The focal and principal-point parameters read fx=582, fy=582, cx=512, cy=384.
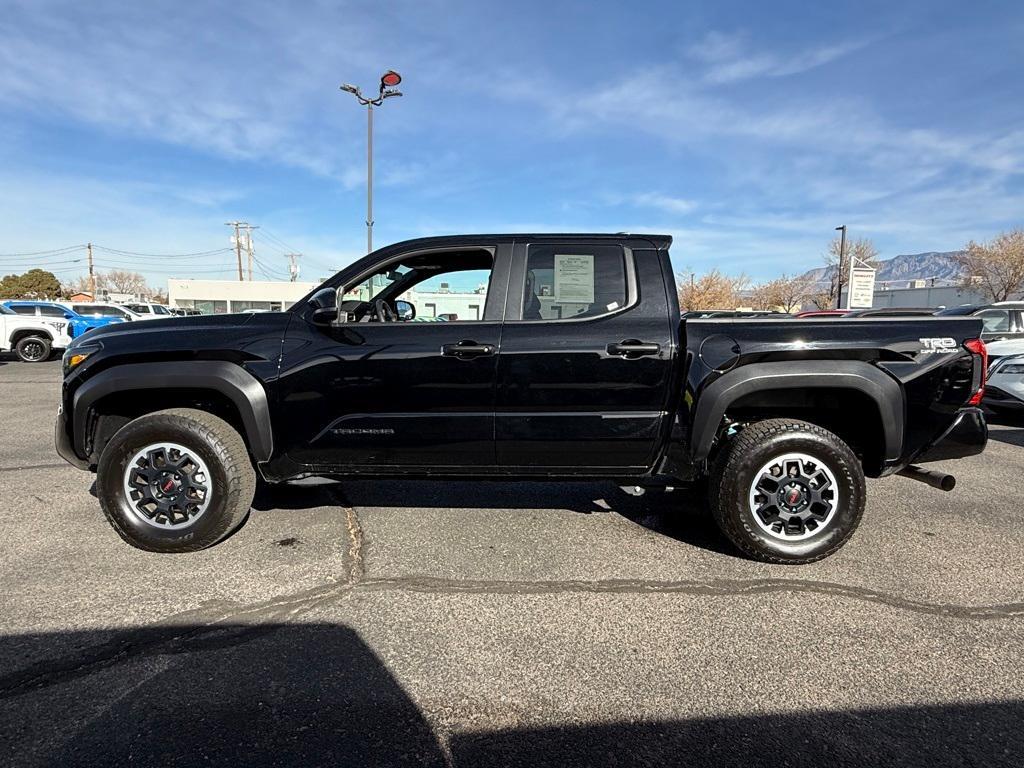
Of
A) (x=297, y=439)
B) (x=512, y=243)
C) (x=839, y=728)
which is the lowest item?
(x=839, y=728)

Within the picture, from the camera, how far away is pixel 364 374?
3.40 metres

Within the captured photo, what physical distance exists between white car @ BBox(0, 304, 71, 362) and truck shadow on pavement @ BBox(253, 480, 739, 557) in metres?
14.9

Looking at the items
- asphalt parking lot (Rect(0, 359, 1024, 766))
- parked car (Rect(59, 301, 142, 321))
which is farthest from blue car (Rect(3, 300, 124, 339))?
asphalt parking lot (Rect(0, 359, 1024, 766))

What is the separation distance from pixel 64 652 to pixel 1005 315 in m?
11.8

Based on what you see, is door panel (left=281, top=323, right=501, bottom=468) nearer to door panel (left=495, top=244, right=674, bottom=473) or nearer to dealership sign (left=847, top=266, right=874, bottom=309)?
door panel (left=495, top=244, right=674, bottom=473)

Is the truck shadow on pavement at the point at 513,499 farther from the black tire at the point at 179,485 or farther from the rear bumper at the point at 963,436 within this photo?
the rear bumper at the point at 963,436

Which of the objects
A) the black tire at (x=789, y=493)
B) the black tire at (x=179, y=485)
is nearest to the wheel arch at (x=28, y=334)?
the black tire at (x=179, y=485)

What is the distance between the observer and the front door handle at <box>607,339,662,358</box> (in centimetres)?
334

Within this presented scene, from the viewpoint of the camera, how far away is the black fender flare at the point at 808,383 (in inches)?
128

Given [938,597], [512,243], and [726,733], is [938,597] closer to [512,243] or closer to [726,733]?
[726,733]

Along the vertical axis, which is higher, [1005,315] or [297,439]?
[1005,315]

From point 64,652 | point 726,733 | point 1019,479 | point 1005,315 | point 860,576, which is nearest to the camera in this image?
point 726,733

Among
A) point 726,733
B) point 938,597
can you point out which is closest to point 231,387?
point 726,733

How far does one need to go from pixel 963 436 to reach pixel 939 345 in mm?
559
